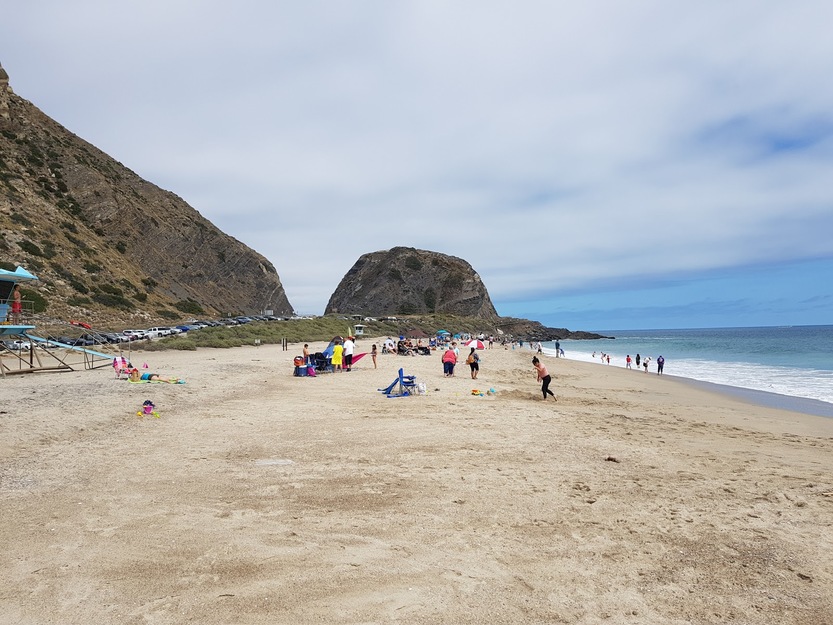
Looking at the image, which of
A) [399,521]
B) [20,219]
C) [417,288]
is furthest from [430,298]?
[399,521]

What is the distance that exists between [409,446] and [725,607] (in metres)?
5.27

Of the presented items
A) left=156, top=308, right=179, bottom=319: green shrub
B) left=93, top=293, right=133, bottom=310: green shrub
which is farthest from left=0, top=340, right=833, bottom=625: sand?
left=156, top=308, right=179, bottom=319: green shrub

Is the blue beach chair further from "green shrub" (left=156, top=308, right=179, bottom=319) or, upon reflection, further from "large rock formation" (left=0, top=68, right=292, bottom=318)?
"green shrub" (left=156, top=308, right=179, bottom=319)

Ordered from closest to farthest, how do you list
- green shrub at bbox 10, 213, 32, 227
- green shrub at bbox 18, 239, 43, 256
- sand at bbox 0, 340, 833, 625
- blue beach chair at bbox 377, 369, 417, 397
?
1. sand at bbox 0, 340, 833, 625
2. blue beach chair at bbox 377, 369, 417, 397
3. green shrub at bbox 18, 239, 43, 256
4. green shrub at bbox 10, 213, 32, 227

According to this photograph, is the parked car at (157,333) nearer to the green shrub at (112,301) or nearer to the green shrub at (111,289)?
the green shrub at (112,301)

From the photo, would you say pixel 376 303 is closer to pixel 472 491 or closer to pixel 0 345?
pixel 0 345

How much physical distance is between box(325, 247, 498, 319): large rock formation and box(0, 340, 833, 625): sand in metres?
111

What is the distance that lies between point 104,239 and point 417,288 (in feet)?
244

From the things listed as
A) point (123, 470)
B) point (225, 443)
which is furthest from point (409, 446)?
point (123, 470)

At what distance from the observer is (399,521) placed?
17.5 feet

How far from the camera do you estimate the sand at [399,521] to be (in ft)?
12.6

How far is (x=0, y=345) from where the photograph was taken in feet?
69.7

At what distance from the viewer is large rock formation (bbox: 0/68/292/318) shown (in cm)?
4522

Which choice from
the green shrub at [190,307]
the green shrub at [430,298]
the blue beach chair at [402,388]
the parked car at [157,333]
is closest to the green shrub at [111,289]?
the green shrub at [190,307]
